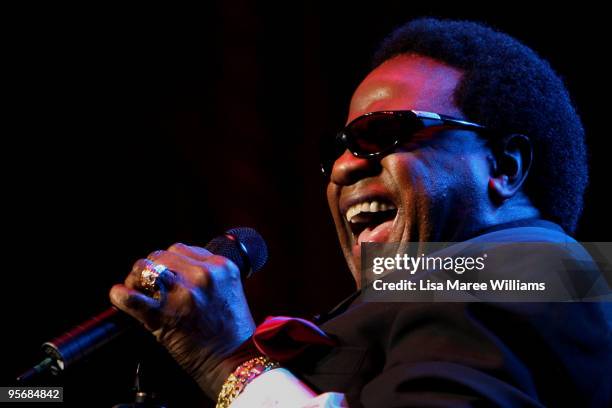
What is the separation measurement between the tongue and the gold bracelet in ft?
1.97

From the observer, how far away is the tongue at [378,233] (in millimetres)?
1936

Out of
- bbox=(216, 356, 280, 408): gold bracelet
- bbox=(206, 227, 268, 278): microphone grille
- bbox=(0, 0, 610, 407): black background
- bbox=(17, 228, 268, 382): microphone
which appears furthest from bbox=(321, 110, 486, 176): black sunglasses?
bbox=(0, 0, 610, 407): black background

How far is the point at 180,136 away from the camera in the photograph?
3.45 m

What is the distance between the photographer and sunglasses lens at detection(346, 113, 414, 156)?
1.93 m

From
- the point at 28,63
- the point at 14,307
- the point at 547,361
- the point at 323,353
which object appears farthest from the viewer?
the point at 28,63

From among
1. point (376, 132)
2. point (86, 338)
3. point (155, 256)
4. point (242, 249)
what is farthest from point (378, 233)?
point (86, 338)

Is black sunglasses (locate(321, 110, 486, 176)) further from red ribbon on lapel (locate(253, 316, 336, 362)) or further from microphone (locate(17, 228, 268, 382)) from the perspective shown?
A: microphone (locate(17, 228, 268, 382))

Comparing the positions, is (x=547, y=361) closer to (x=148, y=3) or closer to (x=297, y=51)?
(x=297, y=51)

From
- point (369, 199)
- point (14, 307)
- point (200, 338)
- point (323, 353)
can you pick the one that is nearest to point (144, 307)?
point (200, 338)

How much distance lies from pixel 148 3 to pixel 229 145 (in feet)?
2.86

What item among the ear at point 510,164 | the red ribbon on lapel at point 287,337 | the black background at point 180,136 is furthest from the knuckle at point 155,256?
the black background at point 180,136

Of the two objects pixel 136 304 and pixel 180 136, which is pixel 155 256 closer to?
pixel 136 304

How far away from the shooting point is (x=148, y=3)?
→ 11.2 feet

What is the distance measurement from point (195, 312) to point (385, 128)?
32.5 inches
